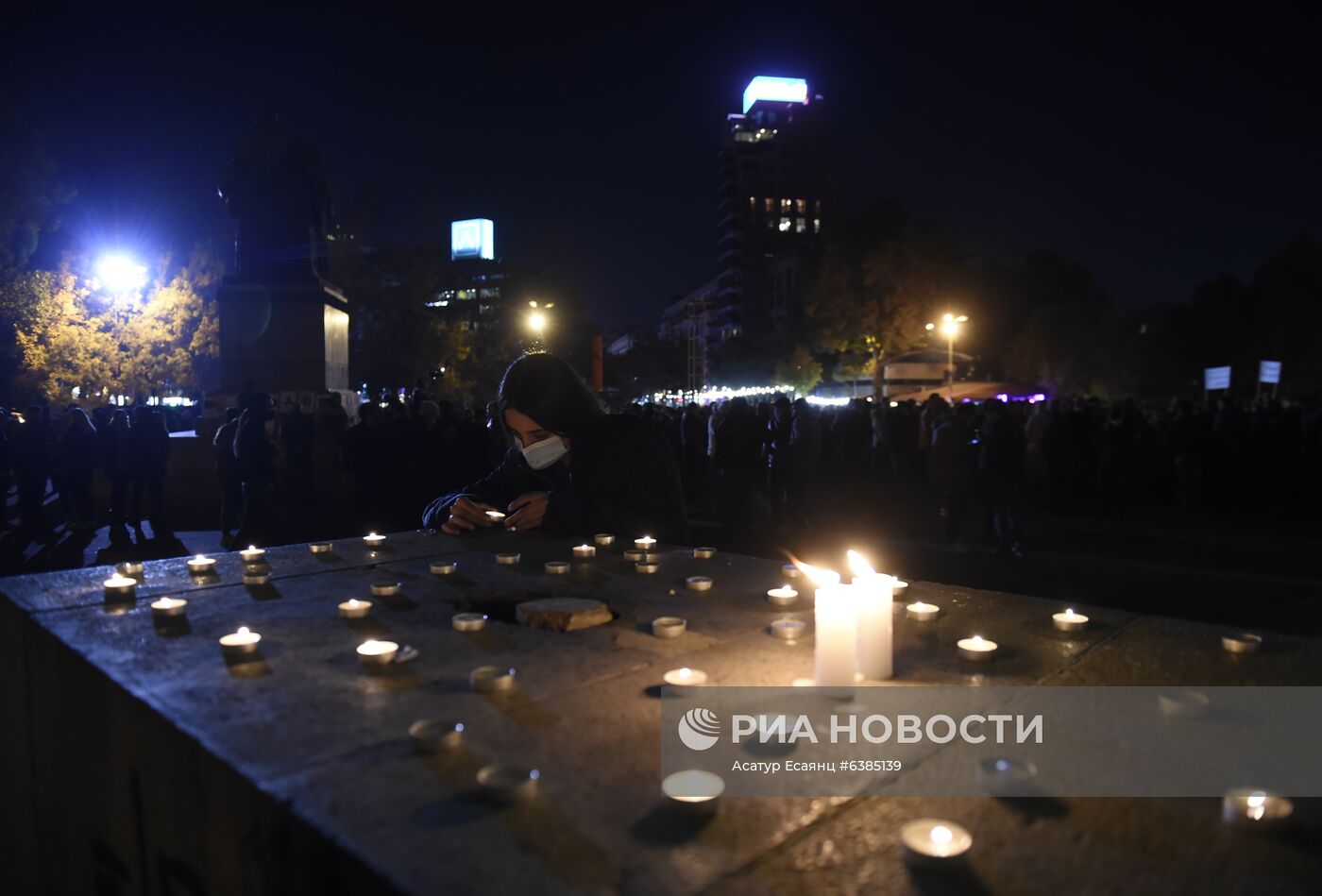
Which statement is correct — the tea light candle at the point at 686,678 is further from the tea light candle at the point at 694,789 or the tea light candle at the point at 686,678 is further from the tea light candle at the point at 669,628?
the tea light candle at the point at 694,789

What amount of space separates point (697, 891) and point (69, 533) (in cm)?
1511

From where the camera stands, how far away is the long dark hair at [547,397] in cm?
458

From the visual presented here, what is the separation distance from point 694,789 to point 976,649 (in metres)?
1.11

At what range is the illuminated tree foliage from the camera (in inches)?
1250

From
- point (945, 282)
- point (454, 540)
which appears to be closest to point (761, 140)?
point (945, 282)

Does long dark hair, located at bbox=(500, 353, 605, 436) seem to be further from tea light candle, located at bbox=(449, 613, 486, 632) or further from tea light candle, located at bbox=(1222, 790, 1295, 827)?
tea light candle, located at bbox=(1222, 790, 1295, 827)

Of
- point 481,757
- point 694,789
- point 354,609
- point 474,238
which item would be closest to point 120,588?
point 354,609

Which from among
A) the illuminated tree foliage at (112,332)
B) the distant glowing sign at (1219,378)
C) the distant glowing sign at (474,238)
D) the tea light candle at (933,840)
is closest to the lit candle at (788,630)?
the tea light candle at (933,840)

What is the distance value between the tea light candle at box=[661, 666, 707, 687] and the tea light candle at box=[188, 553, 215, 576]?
228 centimetres

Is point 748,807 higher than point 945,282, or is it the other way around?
point 945,282

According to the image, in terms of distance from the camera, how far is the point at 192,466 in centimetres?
1591

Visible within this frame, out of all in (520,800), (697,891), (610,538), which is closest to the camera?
(697,891)

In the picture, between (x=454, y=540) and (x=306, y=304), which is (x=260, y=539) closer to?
(x=306, y=304)

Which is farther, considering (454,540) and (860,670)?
(454,540)
